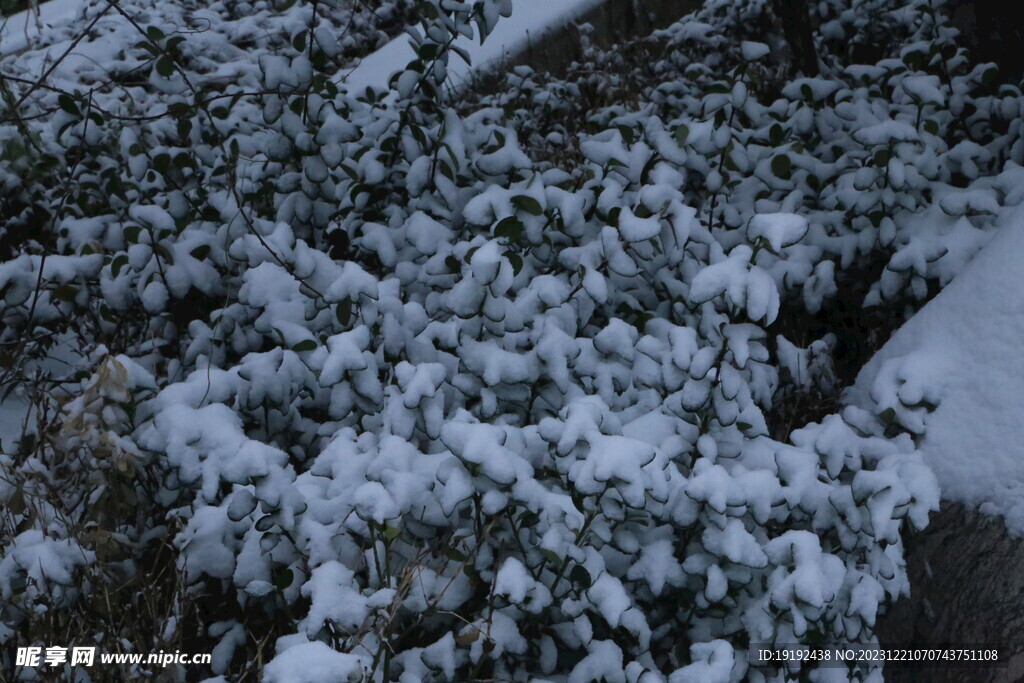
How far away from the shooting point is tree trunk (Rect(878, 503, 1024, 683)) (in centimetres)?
187

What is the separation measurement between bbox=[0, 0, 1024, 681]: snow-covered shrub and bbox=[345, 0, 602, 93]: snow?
2186mm

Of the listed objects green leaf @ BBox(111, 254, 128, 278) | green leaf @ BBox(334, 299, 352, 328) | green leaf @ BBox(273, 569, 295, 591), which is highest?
green leaf @ BBox(111, 254, 128, 278)

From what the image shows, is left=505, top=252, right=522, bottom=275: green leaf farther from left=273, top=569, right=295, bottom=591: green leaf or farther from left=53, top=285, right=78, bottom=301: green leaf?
left=53, top=285, right=78, bottom=301: green leaf

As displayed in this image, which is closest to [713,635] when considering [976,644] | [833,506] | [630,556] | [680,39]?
[630,556]

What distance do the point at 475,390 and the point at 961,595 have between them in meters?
1.20

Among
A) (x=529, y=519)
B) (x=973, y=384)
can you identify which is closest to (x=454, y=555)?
(x=529, y=519)

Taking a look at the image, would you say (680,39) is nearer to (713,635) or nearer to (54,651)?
(713,635)

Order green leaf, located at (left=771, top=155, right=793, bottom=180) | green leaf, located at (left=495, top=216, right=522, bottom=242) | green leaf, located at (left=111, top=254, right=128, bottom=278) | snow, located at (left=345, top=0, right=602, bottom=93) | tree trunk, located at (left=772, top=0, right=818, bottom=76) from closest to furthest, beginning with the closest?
green leaf, located at (left=495, top=216, right=522, bottom=242) → green leaf, located at (left=111, top=254, right=128, bottom=278) → green leaf, located at (left=771, top=155, right=793, bottom=180) → tree trunk, located at (left=772, top=0, right=818, bottom=76) → snow, located at (left=345, top=0, right=602, bottom=93)

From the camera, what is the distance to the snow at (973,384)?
194 cm

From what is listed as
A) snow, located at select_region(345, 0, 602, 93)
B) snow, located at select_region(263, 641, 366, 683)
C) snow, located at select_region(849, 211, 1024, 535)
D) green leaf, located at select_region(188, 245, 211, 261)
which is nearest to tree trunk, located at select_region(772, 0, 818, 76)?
snow, located at select_region(345, 0, 602, 93)

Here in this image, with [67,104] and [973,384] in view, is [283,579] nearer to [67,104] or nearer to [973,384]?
[973,384]

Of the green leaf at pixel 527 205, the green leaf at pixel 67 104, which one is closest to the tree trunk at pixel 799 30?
the green leaf at pixel 527 205

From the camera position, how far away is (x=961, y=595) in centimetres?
193

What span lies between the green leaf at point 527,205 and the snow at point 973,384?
94 centimetres
